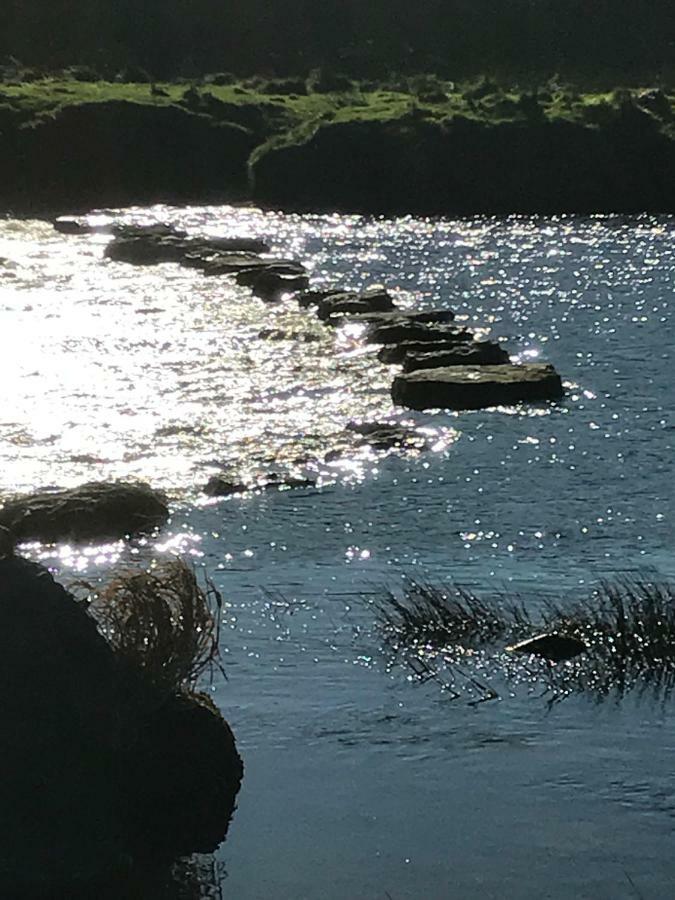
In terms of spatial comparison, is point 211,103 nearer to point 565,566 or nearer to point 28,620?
point 565,566

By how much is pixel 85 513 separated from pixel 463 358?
41.5 feet

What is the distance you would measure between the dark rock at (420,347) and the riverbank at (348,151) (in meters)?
31.5

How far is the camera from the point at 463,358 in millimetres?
34969

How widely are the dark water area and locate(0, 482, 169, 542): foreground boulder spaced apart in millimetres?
445

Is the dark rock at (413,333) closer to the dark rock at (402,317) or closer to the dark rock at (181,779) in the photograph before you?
the dark rock at (402,317)

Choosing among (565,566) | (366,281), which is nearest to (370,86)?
(366,281)

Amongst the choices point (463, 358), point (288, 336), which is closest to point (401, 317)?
point (288, 336)

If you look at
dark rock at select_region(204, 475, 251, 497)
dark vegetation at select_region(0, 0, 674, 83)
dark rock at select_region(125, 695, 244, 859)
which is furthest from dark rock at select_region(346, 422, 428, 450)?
dark vegetation at select_region(0, 0, 674, 83)

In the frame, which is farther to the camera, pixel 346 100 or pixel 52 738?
pixel 346 100

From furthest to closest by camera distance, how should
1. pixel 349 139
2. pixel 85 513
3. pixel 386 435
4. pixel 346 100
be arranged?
pixel 346 100, pixel 349 139, pixel 386 435, pixel 85 513

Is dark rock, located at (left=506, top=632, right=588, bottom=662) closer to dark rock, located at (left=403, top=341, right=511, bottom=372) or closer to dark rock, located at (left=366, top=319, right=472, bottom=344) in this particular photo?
dark rock, located at (left=403, top=341, right=511, bottom=372)

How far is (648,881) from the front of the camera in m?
13.1

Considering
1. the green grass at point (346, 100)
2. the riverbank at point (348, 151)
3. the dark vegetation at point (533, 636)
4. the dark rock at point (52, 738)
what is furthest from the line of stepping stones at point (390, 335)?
the green grass at point (346, 100)

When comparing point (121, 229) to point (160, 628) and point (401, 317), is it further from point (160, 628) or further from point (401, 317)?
point (160, 628)
